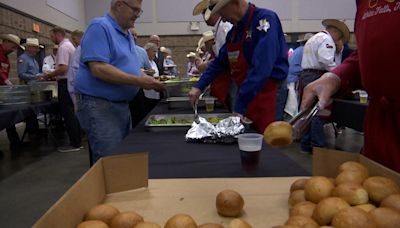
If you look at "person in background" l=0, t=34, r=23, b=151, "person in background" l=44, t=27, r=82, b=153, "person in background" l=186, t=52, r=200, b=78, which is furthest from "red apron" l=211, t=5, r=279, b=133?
"person in background" l=186, t=52, r=200, b=78

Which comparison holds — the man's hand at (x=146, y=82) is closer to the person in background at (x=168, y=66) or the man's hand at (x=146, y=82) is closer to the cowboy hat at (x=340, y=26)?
the cowboy hat at (x=340, y=26)

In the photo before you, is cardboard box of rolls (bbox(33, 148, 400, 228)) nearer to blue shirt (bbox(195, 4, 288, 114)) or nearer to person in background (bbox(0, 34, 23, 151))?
blue shirt (bbox(195, 4, 288, 114))

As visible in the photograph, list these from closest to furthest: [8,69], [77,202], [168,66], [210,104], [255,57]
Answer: [77,202] → [255,57] → [210,104] → [8,69] → [168,66]

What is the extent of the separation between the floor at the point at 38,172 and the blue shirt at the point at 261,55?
92cm

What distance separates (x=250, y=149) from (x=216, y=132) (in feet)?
1.29

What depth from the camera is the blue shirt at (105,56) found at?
193 centimetres

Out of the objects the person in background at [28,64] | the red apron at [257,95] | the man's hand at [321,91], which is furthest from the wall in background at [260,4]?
the man's hand at [321,91]

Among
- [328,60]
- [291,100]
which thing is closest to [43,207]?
[328,60]

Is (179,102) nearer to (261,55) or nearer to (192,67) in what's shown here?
(261,55)

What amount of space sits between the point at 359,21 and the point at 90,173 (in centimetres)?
78

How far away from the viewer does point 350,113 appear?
9.65 ft

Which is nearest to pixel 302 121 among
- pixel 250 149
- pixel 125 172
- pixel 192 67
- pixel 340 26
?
pixel 250 149

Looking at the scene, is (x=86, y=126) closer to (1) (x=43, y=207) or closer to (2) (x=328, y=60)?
(1) (x=43, y=207)

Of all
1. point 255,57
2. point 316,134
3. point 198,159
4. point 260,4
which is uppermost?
point 260,4
